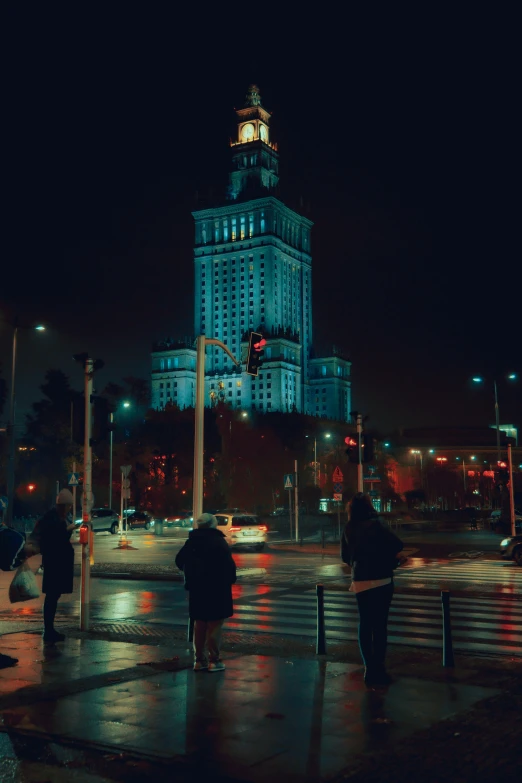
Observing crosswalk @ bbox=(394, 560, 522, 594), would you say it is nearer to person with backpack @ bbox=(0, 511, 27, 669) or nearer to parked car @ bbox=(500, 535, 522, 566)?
parked car @ bbox=(500, 535, 522, 566)

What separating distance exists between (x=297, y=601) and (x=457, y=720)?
9.69m

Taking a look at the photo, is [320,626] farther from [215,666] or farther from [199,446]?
[199,446]

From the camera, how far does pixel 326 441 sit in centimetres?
12250

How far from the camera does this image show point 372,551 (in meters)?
8.71

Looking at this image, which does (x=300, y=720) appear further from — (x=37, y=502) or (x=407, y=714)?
(x=37, y=502)

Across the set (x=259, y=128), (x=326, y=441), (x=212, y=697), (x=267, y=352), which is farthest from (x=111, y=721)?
(x=259, y=128)

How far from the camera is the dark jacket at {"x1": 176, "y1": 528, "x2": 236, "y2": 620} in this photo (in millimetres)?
8969

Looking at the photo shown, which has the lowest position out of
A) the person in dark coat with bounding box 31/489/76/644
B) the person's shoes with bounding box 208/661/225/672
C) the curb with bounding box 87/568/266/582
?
the curb with bounding box 87/568/266/582

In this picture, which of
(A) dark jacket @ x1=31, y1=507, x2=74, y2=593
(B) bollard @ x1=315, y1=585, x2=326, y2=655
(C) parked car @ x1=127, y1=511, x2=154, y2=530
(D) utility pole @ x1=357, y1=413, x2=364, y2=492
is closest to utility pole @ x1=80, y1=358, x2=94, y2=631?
(A) dark jacket @ x1=31, y1=507, x2=74, y2=593

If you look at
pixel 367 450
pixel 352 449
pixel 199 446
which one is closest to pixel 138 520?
pixel 352 449

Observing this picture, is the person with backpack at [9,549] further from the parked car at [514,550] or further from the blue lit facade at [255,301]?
the blue lit facade at [255,301]

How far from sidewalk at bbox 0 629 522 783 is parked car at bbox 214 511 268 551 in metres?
24.2

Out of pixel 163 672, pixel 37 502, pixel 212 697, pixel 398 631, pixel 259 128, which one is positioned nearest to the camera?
pixel 212 697

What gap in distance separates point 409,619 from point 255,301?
15303cm
